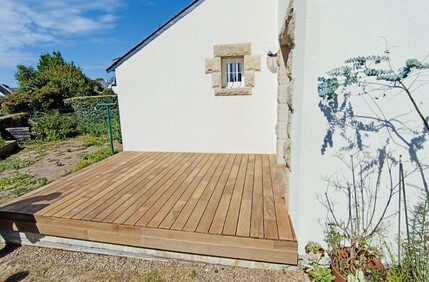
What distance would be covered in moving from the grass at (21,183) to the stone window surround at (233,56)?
156 inches

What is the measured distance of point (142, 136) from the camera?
520 cm

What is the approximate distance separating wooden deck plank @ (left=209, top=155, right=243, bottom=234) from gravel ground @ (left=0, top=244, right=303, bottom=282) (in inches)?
14.1

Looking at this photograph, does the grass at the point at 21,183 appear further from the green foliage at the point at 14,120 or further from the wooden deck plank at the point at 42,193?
the green foliage at the point at 14,120

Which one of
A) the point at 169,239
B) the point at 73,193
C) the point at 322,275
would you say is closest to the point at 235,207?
the point at 169,239

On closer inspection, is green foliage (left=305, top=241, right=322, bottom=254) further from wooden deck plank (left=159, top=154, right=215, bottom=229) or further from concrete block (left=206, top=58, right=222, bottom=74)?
concrete block (left=206, top=58, right=222, bottom=74)

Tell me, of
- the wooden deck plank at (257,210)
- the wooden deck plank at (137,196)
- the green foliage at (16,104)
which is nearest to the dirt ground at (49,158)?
the wooden deck plank at (137,196)

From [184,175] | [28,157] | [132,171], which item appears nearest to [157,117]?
[132,171]

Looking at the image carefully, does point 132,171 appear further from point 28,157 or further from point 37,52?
point 37,52

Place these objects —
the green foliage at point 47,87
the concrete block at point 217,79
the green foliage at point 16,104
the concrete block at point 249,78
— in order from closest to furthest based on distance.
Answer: the concrete block at point 249,78
the concrete block at point 217,79
the green foliage at point 16,104
the green foliage at point 47,87

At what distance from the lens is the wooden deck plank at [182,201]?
222 cm

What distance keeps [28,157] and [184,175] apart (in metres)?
6.05

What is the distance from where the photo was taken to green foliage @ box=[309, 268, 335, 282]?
A: 1.66 metres

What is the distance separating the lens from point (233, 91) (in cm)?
458

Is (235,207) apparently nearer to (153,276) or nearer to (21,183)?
(153,276)
